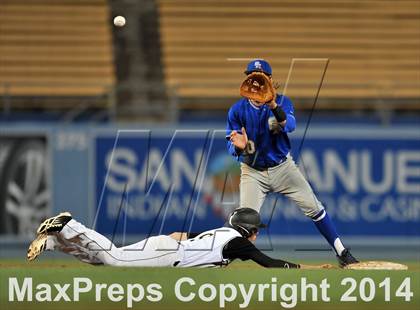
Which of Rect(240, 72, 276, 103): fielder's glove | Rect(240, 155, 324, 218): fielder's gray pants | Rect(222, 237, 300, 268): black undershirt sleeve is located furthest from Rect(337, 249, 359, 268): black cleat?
Rect(240, 72, 276, 103): fielder's glove

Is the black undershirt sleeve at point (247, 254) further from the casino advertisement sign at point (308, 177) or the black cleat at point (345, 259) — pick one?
the casino advertisement sign at point (308, 177)

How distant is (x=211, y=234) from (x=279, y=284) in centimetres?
97

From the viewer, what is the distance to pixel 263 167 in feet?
29.5

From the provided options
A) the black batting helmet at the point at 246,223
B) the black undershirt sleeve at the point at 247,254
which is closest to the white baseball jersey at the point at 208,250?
the black undershirt sleeve at the point at 247,254

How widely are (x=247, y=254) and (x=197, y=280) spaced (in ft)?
2.45

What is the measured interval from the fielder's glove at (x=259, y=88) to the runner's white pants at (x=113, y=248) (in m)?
1.33

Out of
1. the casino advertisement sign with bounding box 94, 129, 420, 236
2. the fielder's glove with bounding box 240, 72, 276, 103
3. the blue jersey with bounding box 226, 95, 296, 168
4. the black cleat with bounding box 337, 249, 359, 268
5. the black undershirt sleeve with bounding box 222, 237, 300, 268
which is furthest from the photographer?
the casino advertisement sign with bounding box 94, 129, 420, 236

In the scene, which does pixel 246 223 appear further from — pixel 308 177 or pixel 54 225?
pixel 308 177

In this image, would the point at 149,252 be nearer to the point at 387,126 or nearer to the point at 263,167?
the point at 263,167

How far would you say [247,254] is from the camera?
729 cm

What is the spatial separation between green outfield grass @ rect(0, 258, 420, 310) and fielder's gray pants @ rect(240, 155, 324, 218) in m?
2.27

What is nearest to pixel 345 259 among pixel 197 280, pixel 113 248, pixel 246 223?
pixel 246 223

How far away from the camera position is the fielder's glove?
8.09m

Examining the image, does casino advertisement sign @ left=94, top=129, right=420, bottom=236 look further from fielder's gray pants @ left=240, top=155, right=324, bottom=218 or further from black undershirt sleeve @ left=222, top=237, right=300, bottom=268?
black undershirt sleeve @ left=222, top=237, right=300, bottom=268
